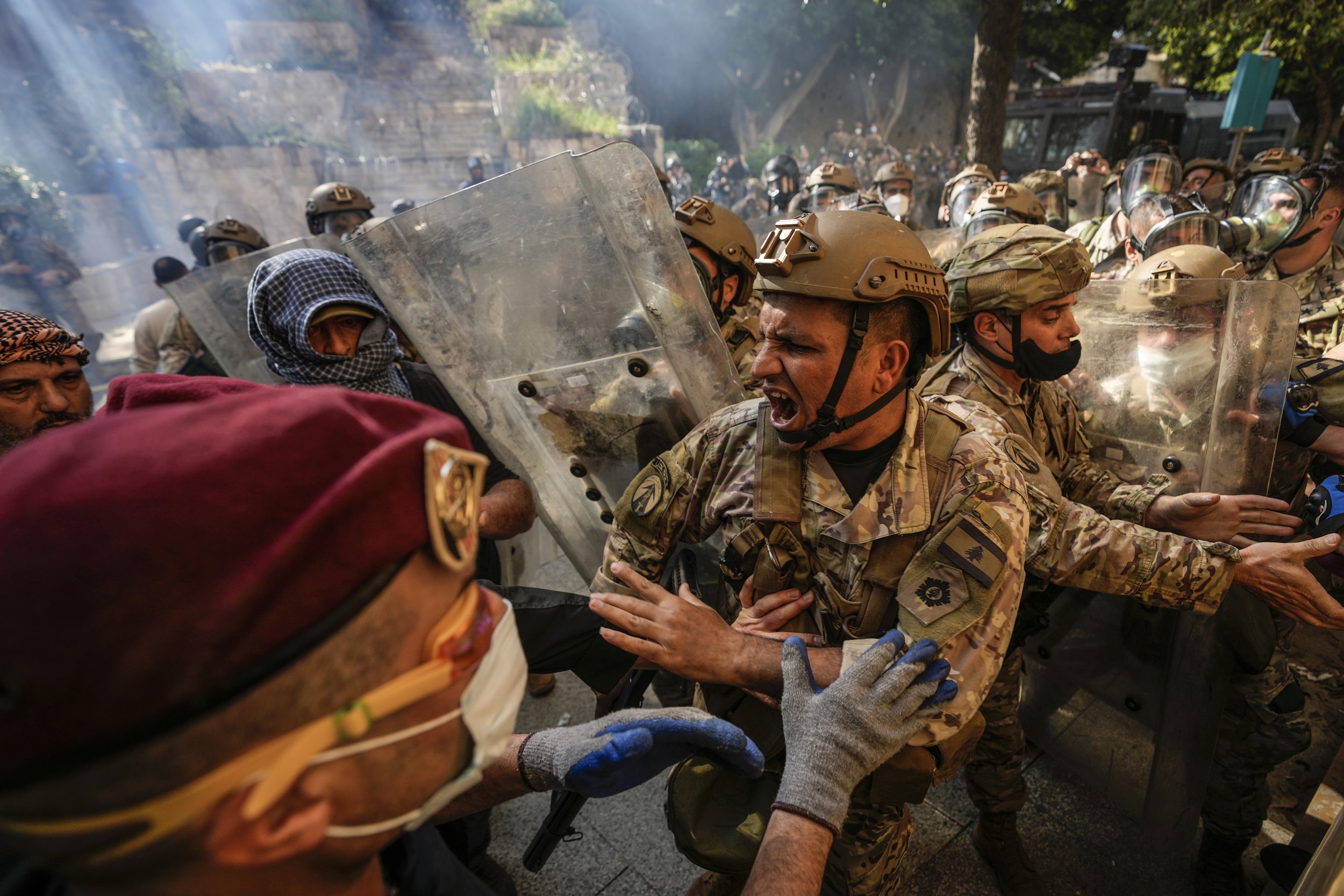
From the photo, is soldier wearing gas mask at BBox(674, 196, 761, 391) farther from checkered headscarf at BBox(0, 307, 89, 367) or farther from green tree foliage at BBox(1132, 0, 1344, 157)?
green tree foliage at BBox(1132, 0, 1344, 157)

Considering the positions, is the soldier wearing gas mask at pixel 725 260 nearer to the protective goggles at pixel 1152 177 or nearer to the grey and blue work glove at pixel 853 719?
the grey and blue work glove at pixel 853 719

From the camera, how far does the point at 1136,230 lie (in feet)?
17.4

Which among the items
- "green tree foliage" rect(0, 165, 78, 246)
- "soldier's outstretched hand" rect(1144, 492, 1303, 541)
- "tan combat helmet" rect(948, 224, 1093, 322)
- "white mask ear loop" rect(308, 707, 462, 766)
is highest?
"green tree foliage" rect(0, 165, 78, 246)

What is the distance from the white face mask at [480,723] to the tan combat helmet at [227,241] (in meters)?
5.79

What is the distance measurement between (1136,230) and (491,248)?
5703mm

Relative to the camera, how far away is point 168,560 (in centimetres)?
61

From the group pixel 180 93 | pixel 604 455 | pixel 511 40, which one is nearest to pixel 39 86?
pixel 180 93

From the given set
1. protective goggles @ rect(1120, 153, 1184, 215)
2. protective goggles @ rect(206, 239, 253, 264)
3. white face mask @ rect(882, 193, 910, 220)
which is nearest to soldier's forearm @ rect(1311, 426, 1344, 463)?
protective goggles @ rect(1120, 153, 1184, 215)

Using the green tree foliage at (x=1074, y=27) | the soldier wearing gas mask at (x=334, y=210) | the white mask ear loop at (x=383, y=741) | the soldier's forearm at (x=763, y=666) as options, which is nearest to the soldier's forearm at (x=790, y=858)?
the soldier's forearm at (x=763, y=666)

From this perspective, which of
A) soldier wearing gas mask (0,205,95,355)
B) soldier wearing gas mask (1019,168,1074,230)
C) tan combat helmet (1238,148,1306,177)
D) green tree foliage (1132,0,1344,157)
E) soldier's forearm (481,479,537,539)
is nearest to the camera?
soldier's forearm (481,479,537,539)

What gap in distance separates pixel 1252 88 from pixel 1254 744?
9986mm

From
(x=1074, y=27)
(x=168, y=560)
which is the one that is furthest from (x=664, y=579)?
(x=1074, y=27)

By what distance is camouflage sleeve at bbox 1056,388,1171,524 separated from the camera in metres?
2.45

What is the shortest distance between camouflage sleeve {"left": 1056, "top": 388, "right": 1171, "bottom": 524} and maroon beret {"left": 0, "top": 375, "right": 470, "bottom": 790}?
2734 mm
